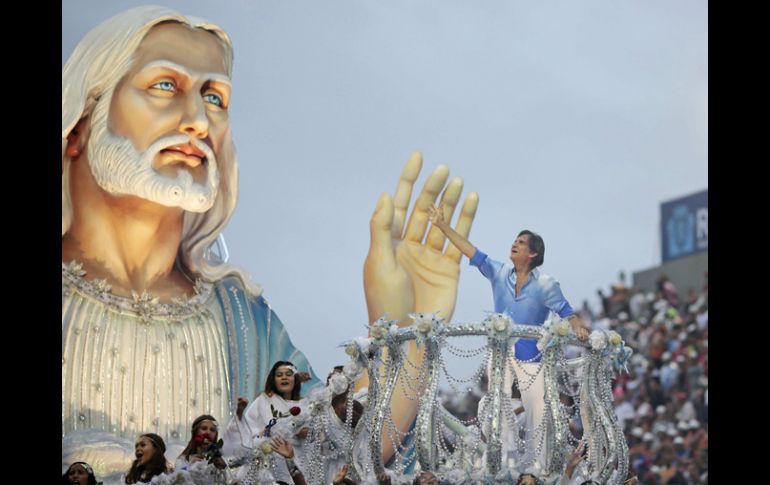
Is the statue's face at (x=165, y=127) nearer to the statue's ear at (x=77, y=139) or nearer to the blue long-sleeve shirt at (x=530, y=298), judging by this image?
the statue's ear at (x=77, y=139)

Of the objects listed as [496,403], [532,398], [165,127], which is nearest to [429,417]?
[496,403]

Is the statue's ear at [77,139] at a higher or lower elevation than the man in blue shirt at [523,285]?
higher

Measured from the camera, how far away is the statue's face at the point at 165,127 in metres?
8.77

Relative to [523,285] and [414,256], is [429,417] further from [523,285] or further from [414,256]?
[414,256]

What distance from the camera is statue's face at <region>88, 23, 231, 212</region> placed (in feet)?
28.8

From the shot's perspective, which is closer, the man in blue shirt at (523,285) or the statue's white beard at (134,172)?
the man in blue shirt at (523,285)

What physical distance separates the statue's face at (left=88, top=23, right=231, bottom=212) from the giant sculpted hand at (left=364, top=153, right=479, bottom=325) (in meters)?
1.02

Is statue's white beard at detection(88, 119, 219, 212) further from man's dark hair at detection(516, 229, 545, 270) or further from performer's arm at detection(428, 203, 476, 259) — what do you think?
man's dark hair at detection(516, 229, 545, 270)

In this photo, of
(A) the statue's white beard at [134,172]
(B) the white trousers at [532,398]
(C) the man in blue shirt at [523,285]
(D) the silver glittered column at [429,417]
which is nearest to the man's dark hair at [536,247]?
(C) the man in blue shirt at [523,285]

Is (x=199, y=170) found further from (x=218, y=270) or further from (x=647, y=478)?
(x=647, y=478)

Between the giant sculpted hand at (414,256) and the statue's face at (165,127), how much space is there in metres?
1.02
